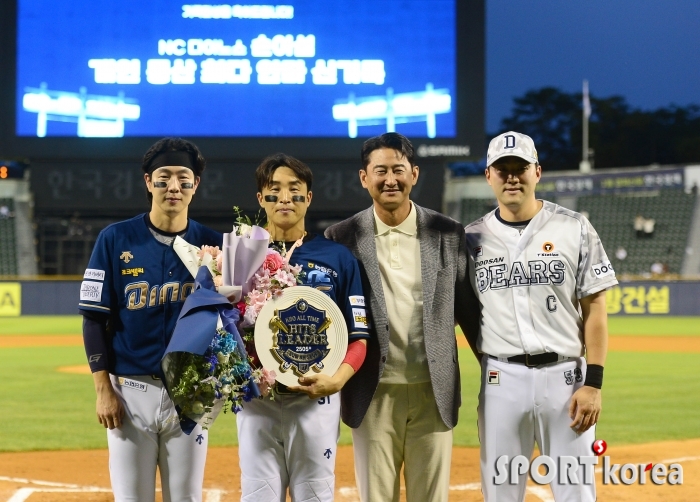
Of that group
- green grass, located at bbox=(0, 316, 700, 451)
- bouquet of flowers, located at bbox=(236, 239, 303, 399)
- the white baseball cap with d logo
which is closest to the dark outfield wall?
green grass, located at bbox=(0, 316, 700, 451)

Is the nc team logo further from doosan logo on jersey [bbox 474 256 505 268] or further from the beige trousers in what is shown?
doosan logo on jersey [bbox 474 256 505 268]

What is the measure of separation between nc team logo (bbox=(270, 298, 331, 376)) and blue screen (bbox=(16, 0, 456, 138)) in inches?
645

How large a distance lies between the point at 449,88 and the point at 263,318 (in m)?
17.0

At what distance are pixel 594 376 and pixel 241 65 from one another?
55.7 ft

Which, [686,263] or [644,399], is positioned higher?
[686,263]

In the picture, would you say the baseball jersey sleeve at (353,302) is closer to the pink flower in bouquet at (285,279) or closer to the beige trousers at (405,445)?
the pink flower in bouquet at (285,279)

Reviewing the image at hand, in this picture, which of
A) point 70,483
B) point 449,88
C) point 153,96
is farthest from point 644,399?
point 153,96

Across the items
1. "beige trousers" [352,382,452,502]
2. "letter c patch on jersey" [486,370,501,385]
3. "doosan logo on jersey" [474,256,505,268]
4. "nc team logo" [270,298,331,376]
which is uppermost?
"doosan logo on jersey" [474,256,505,268]

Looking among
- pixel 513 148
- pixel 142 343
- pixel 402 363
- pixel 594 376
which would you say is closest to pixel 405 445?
pixel 402 363

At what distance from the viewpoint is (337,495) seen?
16.6 feet

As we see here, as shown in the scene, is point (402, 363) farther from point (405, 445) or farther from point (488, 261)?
point (488, 261)

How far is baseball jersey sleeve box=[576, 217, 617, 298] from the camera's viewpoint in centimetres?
333

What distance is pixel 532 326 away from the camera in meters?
3.30

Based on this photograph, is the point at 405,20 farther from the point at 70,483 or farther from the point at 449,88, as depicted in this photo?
the point at 70,483
